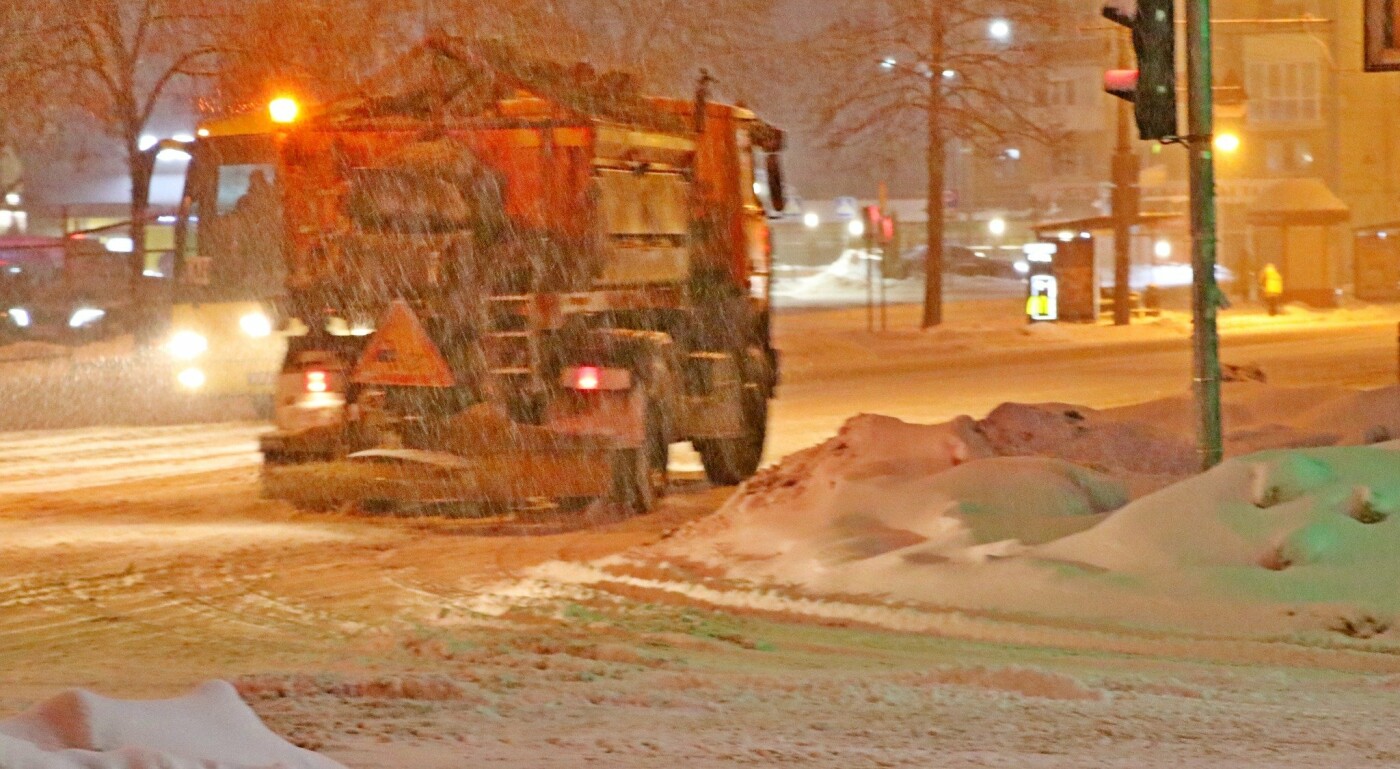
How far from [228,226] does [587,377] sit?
717 centimetres

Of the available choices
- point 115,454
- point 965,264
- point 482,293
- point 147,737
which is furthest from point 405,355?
point 965,264

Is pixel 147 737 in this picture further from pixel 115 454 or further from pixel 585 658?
pixel 115 454

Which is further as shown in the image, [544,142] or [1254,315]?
[1254,315]

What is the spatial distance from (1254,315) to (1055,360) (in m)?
16.6

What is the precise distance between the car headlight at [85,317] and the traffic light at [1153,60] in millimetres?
27793

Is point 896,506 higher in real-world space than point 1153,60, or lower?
lower

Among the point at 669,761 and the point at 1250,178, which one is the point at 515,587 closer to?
the point at 669,761

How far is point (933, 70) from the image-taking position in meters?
31.4

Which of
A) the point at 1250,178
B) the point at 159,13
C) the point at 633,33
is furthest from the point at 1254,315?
the point at 1250,178

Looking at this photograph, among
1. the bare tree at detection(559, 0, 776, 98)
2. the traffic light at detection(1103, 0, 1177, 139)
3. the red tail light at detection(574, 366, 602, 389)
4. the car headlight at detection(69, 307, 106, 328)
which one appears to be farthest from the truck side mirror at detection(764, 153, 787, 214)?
the car headlight at detection(69, 307, 106, 328)

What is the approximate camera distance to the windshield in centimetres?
1717

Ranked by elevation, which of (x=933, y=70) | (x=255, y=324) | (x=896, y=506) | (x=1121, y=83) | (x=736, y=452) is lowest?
(x=736, y=452)

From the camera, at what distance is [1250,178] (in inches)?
2972

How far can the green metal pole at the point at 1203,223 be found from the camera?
10.1 metres
